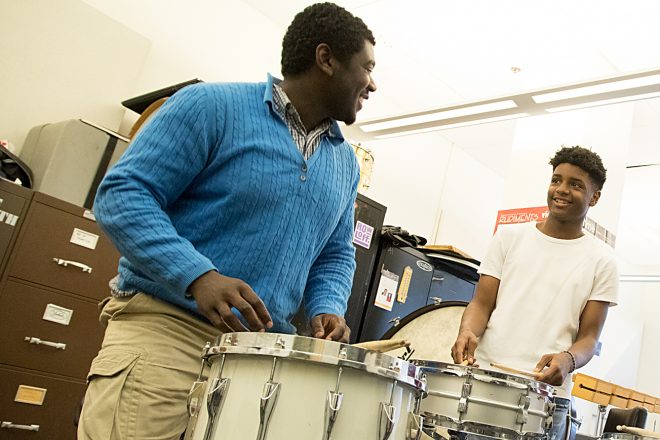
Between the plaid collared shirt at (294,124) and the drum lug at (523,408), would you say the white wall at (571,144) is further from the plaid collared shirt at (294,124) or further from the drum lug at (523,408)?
the plaid collared shirt at (294,124)

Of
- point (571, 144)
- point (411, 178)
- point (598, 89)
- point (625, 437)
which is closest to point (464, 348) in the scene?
point (625, 437)

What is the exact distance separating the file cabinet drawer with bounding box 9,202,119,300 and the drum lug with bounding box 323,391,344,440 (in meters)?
2.46

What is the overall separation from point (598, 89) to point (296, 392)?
385cm

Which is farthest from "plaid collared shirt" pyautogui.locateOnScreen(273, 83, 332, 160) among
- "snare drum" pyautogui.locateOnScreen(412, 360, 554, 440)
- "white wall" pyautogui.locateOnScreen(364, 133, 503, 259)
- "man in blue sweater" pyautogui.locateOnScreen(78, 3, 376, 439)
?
"white wall" pyautogui.locateOnScreen(364, 133, 503, 259)

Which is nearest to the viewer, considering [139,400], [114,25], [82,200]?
[139,400]

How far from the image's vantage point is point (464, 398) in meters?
1.94

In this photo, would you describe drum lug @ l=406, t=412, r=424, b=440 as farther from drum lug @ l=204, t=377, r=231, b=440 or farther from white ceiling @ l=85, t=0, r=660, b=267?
white ceiling @ l=85, t=0, r=660, b=267

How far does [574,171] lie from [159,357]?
1738 mm

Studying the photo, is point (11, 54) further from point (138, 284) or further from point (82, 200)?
point (138, 284)

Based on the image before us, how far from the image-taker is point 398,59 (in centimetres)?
607

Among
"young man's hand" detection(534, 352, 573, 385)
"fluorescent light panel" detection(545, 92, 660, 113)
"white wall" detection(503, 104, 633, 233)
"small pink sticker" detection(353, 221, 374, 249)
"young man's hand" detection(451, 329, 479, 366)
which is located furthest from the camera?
"white wall" detection(503, 104, 633, 233)

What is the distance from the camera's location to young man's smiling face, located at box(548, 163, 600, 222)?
2449mm

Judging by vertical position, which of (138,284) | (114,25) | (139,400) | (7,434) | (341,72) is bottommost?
(7,434)

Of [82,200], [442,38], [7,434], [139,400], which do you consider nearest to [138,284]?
[139,400]
